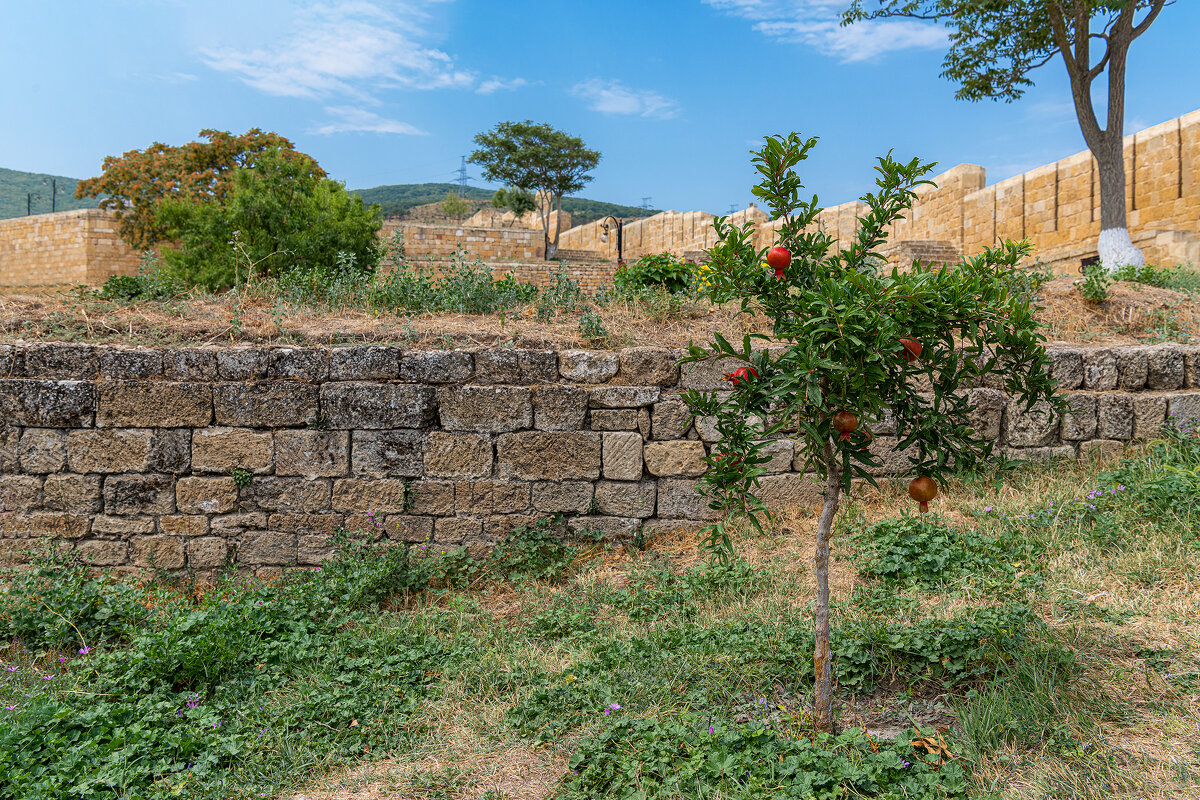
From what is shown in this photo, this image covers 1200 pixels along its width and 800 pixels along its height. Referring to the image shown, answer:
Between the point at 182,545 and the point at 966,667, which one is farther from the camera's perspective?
the point at 182,545

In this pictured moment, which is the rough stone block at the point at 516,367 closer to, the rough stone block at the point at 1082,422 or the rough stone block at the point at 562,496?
the rough stone block at the point at 562,496

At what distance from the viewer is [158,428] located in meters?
4.93

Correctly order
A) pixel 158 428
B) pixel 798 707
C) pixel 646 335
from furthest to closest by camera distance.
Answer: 1. pixel 646 335
2. pixel 158 428
3. pixel 798 707

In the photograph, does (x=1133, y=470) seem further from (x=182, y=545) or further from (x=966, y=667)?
(x=182, y=545)

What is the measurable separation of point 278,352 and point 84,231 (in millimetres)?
19805

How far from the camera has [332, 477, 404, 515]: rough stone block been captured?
4.93 m

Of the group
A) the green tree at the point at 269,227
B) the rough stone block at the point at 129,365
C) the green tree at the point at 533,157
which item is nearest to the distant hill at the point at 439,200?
the green tree at the point at 533,157

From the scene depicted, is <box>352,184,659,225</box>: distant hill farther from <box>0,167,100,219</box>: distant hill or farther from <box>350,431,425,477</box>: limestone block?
<box>350,431,425,477</box>: limestone block

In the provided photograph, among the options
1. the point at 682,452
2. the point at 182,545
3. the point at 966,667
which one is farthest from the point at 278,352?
the point at 966,667

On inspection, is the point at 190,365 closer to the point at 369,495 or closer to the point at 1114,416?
the point at 369,495

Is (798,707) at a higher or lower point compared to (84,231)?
lower

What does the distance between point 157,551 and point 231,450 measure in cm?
90

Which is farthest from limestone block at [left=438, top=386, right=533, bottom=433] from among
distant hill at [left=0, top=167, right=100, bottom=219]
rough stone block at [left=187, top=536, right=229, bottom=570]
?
distant hill at [left=0, top=167, right=100, bottom=219]

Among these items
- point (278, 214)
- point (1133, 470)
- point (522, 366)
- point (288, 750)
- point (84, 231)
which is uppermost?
point (84, 231)
